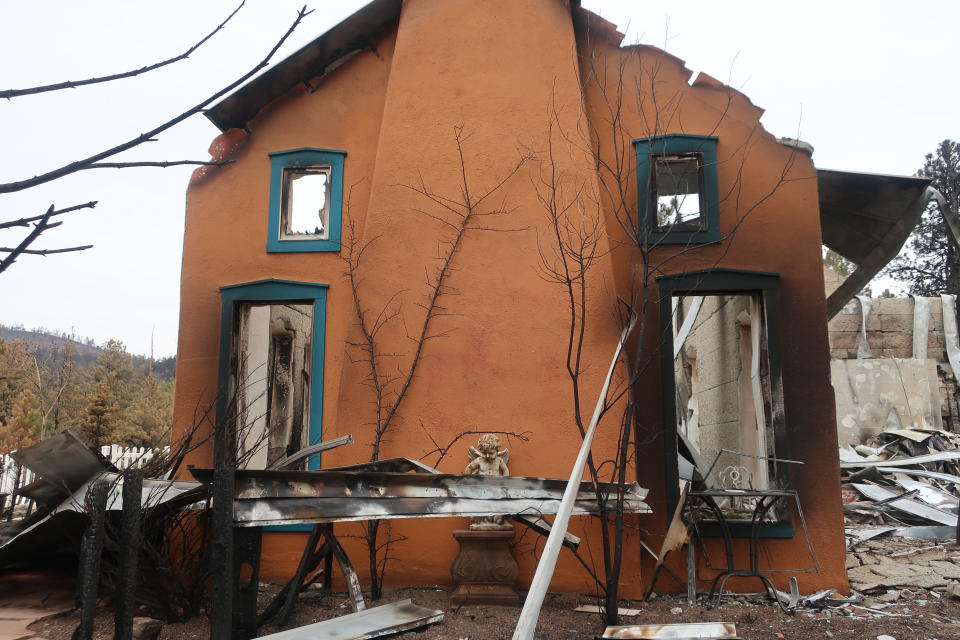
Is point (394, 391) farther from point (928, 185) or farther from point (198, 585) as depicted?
point (928, 185)

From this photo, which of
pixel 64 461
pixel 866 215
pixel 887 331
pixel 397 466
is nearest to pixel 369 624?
pixel 397 466

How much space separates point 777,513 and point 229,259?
19.0ft

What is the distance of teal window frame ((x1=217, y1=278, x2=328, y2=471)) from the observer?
23.8 ft

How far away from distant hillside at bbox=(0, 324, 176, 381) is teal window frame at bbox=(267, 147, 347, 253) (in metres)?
19.6

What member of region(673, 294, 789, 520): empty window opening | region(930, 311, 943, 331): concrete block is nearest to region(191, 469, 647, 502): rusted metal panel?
region(673, 294, 789, 520): empty window opening

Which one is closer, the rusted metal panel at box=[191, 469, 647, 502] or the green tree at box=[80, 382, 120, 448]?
the rusted metal panel at box=[191, 469, 647, 502]

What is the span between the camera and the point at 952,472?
10.7m

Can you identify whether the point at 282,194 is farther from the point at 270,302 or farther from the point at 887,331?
the point at 887,331

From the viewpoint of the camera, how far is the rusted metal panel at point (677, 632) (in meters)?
4.38

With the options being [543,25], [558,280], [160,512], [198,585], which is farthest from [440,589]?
[543,25]

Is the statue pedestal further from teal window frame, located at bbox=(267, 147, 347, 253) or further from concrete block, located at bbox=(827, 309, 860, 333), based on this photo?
concrete block, located at bbox=(827, 309, 860, 333)

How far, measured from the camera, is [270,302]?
742 centimetres

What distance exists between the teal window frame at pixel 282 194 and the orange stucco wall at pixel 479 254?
4.0 inches

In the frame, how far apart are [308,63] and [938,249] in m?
25.5
